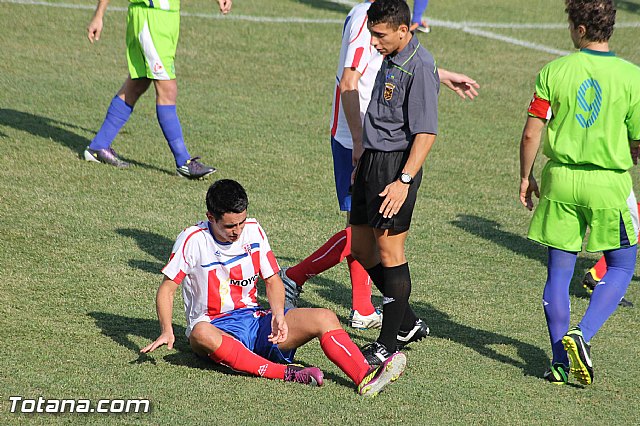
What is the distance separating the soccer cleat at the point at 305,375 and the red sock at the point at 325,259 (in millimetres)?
1135

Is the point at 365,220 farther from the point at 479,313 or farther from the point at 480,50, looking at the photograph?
the point at 480,50

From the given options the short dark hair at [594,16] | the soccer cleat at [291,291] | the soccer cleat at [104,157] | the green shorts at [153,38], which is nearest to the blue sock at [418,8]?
the green shorts at [153,38]

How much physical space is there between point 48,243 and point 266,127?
403 cm

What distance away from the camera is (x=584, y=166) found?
512 centimetres

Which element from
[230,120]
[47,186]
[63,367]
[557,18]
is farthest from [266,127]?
[557,18]

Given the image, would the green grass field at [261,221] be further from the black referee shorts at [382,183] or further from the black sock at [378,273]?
the black referee shorts at [382,183]

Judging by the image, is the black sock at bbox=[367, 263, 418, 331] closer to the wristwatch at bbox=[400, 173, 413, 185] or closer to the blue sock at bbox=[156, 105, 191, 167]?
the wristwatch at bbox=[400, 173, 413, 185]

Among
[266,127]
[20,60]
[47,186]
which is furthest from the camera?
[20,60]

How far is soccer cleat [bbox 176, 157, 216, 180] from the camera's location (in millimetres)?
8625

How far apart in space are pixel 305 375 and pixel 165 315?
2.41 ft

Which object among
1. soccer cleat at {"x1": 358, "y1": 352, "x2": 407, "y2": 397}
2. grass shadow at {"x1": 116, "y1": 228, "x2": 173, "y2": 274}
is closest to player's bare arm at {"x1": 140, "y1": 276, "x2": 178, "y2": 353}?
soccer cleat at {"x1": 358, "y1": 352, "x2": 407, "y2": 397}

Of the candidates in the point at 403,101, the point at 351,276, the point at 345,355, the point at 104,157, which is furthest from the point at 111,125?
the point at 345,355

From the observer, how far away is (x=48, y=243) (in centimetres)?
686

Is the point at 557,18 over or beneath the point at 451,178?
over
